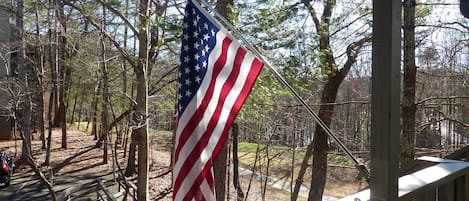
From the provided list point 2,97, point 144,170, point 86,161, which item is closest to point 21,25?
point 2,97

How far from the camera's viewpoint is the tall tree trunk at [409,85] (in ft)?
15.1

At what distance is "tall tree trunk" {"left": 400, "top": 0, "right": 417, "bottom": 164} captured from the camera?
4.60 meters

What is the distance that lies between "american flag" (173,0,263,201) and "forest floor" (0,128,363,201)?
275 inches

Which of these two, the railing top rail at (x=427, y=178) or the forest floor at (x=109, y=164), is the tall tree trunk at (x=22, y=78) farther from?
the railing top rail at (x=427, y=178)

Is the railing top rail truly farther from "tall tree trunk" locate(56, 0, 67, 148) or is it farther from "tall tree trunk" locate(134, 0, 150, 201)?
"tall tree trunk" locate(56, 0, 67, 148)

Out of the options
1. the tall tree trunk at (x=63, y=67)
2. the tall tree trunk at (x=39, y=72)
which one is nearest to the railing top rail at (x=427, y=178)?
the tall tree trunk at (x=63, y=67)

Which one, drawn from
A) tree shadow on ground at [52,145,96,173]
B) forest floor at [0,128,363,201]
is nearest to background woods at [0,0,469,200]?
forest floor at [0,128,363,201]

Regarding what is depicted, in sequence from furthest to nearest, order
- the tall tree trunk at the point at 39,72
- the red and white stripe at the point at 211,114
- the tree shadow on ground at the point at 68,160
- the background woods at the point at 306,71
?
1. the tree shadow on ground at the point at 68,160
2. the tall tree trunk at the point at 39,72
3. the background woods at the point at 306,71
4. the red and white stripe at the point at 211,114

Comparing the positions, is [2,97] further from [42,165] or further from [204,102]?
[204,102]

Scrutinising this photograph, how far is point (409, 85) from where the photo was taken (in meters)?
4.84

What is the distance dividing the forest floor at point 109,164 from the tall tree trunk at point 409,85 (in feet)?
12.3

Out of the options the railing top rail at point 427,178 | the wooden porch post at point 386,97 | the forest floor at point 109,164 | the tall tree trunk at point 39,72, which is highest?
the tall tree trunk at point 39,72

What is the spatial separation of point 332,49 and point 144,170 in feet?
16.2

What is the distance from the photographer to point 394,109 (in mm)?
1131
